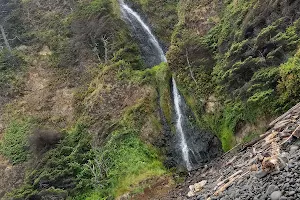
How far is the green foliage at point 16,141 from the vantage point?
27.7m

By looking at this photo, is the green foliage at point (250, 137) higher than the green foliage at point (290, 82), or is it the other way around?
the green foliage at point (290, 82)

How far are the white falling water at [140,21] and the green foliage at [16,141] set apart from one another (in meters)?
14.0

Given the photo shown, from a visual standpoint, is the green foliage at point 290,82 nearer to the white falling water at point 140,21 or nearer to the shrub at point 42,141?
the shrub at point 42,141

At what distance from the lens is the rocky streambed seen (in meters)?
11.2

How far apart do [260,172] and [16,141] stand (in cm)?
2159

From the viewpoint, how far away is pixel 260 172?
1297 cm

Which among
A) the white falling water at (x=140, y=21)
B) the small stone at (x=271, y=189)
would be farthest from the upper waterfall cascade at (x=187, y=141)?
the small stone at (x=271, y=189)

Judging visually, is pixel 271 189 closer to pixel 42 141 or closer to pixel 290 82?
pixel 290 82

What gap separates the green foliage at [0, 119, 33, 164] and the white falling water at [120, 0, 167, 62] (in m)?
14.0

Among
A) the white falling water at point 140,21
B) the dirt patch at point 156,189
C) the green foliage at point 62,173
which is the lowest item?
the dirt patch at point 156,189

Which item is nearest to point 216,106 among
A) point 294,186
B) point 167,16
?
point 294,186

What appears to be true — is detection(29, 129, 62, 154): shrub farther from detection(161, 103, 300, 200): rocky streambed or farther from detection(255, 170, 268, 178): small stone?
detection(255, 170, 268, 178): small stone

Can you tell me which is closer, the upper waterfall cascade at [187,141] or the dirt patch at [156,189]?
the dirt patch at [156,189]

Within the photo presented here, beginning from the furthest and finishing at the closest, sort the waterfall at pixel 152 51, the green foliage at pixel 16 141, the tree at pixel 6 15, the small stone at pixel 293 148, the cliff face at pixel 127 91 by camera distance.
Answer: the tree at pixel 6 15 → the green foliage at pixel 16 141 → the waterfall at pixel 152 51 → the cliff face at pixel 127 91 → the small stone at pixel 293 148
